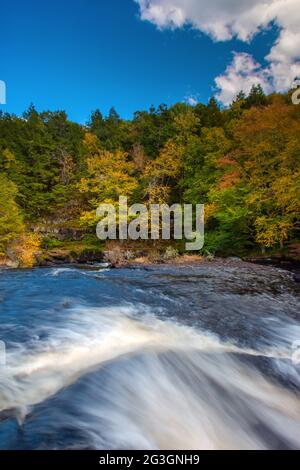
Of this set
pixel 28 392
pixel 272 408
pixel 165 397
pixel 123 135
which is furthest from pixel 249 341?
pixel 123 135

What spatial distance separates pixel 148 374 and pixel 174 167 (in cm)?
2195

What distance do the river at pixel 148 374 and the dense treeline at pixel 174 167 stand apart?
10.5 meters

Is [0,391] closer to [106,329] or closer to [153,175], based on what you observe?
[106,329]

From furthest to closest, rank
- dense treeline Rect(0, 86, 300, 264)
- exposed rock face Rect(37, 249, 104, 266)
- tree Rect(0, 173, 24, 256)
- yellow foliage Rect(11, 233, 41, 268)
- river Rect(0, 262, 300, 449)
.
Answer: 1. exposed rock face Rect(37, 249, 104, 266)
2. tree Rect(0, 173, 24, 256)
3. yellow foliage Rect(11, 233, 41, 268)
4. dense treeline Rect(0, 86, 300, 264)
5. river Rect(0, 262, 300, 449)

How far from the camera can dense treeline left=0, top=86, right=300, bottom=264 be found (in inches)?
621

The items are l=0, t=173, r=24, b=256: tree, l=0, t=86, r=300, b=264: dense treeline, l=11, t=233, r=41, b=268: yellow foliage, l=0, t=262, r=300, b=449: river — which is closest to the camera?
l=0, t=262, r=300, b=449: river

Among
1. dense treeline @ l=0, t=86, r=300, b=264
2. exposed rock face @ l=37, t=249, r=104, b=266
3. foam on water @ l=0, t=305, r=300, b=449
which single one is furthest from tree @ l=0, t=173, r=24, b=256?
foam on water @ l=0, t=305, r=300, b=449

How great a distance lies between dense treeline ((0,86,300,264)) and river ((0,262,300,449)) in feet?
34.4

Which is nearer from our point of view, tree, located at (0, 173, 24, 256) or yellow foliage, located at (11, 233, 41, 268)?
yellow foliage, located at (11, 233, 41, 268)

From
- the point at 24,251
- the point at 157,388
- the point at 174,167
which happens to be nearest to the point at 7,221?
the point at 24,251

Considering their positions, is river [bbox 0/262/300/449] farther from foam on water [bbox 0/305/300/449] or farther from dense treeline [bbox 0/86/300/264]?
dense treeline [bbox 0/86/300/264]

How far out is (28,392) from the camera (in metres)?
3.00

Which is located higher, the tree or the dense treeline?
the dense treeline
